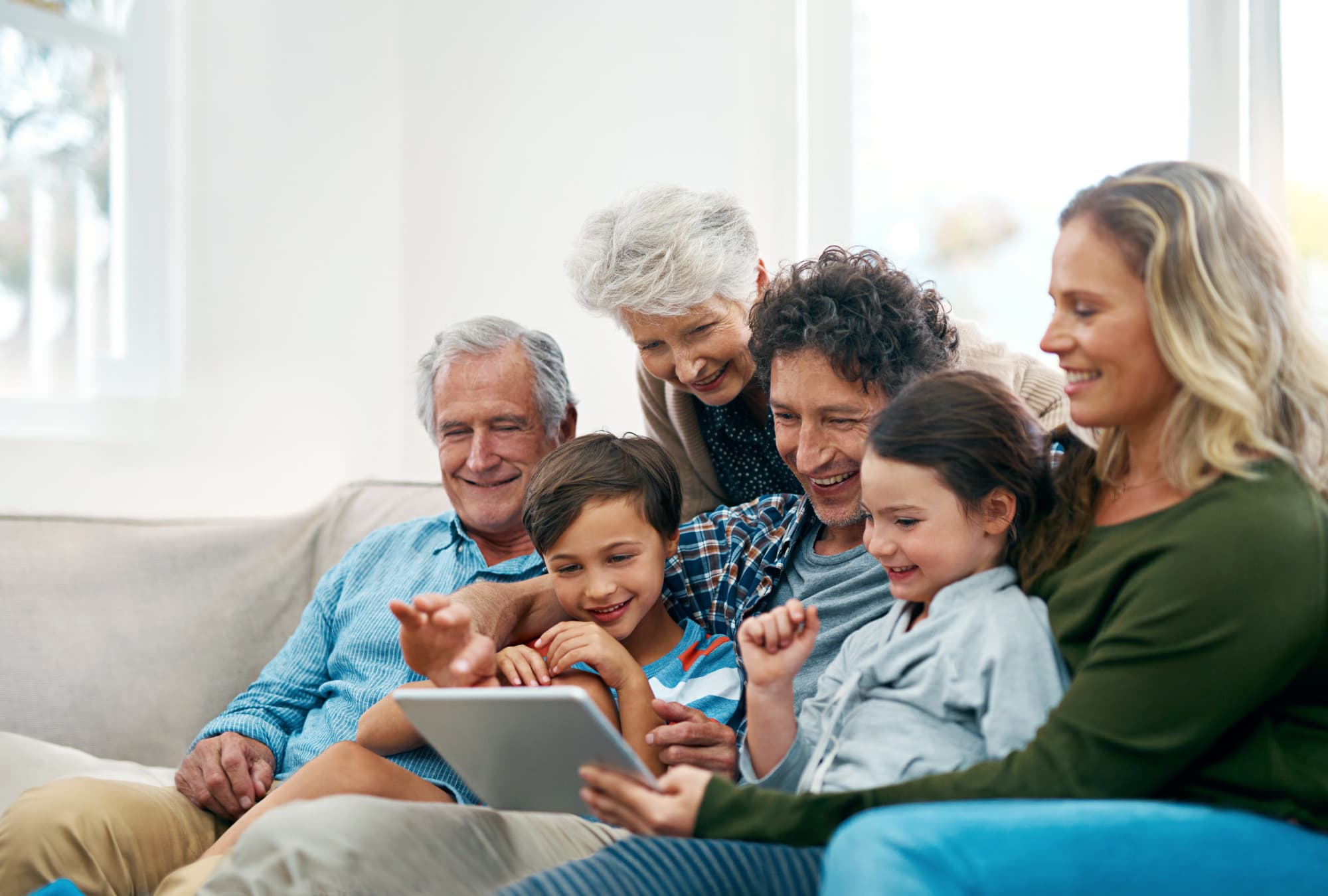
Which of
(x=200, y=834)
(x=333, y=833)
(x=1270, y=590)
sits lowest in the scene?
(x=200, y=834)

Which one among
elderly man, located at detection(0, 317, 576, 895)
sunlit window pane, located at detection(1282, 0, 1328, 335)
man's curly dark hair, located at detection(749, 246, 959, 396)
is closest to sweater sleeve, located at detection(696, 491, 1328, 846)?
man's curly dark hair, located at detection(749, 246, 959, 396)

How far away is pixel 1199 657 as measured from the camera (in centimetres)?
106

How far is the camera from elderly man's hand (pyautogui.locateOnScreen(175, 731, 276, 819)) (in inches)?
70.0

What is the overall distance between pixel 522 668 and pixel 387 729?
0.74 ft

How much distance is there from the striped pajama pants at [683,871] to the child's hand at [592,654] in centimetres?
30

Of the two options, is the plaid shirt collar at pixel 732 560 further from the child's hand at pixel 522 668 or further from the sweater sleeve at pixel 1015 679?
the sweater sleeve at pixel 1015 679

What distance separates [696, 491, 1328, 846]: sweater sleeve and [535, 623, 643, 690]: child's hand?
453 mm

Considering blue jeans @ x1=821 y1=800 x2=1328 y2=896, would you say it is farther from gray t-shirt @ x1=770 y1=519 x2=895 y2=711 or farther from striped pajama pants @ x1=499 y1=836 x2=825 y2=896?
gray t-shirt @ x1=770 y1=519 x2=895 y2=711

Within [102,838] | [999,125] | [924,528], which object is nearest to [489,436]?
[102,838]

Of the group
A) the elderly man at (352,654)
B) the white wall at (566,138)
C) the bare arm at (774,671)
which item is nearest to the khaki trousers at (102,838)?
the elderly man at (352,654)

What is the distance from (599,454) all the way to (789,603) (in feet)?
1.55

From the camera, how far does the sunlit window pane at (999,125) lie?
258cm

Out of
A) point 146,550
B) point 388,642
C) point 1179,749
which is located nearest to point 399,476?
point 146,550

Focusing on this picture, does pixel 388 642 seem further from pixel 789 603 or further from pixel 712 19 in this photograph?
pixel 712 19
